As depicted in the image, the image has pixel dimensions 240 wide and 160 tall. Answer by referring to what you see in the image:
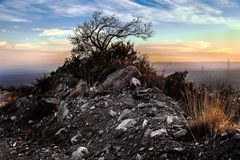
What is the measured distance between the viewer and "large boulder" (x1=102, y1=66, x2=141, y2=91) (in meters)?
13.5

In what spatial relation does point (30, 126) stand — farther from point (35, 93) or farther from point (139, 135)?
point (139, 135)

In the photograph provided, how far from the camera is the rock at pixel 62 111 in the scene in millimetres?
12555

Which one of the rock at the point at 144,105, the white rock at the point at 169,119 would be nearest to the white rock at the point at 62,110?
the rock at the point at 144,105

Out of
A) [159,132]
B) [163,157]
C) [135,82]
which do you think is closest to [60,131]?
[135,82]

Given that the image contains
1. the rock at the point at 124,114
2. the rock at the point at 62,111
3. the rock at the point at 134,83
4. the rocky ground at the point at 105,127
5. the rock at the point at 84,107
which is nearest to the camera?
the rocky ground at the point at 105,127

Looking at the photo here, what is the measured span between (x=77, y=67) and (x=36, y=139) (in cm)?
481

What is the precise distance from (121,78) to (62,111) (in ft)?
7.23

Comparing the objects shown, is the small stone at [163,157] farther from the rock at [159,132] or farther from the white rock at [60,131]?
the white rock at [60,131]

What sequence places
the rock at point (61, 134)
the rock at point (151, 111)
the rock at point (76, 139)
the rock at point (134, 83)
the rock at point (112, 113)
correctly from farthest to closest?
the rock at point (134, 83) < the rock at point (112, 113) < the rock at point (61, 134) < the rock at point (76, 139) < the rock at point (151, 111)

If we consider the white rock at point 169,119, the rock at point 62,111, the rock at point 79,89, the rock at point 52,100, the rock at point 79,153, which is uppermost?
the rock at point 79,89

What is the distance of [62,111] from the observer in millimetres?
12961

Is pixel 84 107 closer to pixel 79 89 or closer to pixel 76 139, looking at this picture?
pixel 79 89

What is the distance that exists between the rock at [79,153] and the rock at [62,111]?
275 cm

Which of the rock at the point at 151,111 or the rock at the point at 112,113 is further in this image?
the rock at the point at 112,113
